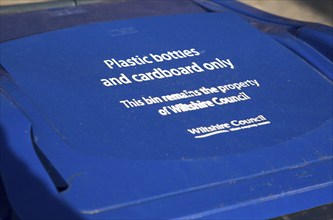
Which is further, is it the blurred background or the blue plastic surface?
the blurred background

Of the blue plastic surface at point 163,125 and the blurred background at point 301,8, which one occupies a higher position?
the blue plastic surface at point 163,125

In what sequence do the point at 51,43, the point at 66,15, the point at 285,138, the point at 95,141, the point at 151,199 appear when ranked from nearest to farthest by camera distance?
the point at 151,199
the point at 95,141
the point at 285,138
the point at 51,43
the point at 66,15

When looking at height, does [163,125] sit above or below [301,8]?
above

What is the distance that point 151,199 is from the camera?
2.17 m

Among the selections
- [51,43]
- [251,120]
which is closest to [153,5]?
[51,43]

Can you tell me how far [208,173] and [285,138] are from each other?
1.06ft

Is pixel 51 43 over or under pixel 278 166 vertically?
over

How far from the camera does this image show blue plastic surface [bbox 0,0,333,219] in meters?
2.18

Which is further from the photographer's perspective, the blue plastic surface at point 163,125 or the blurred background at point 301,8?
the blurred background at point 301,8

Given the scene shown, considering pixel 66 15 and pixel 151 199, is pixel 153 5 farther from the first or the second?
pixel 151 199

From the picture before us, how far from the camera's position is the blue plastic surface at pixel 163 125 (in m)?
2.18

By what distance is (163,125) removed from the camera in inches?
96.6

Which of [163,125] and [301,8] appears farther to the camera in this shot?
[301,8]

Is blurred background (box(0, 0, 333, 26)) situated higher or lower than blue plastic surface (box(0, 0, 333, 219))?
lower
